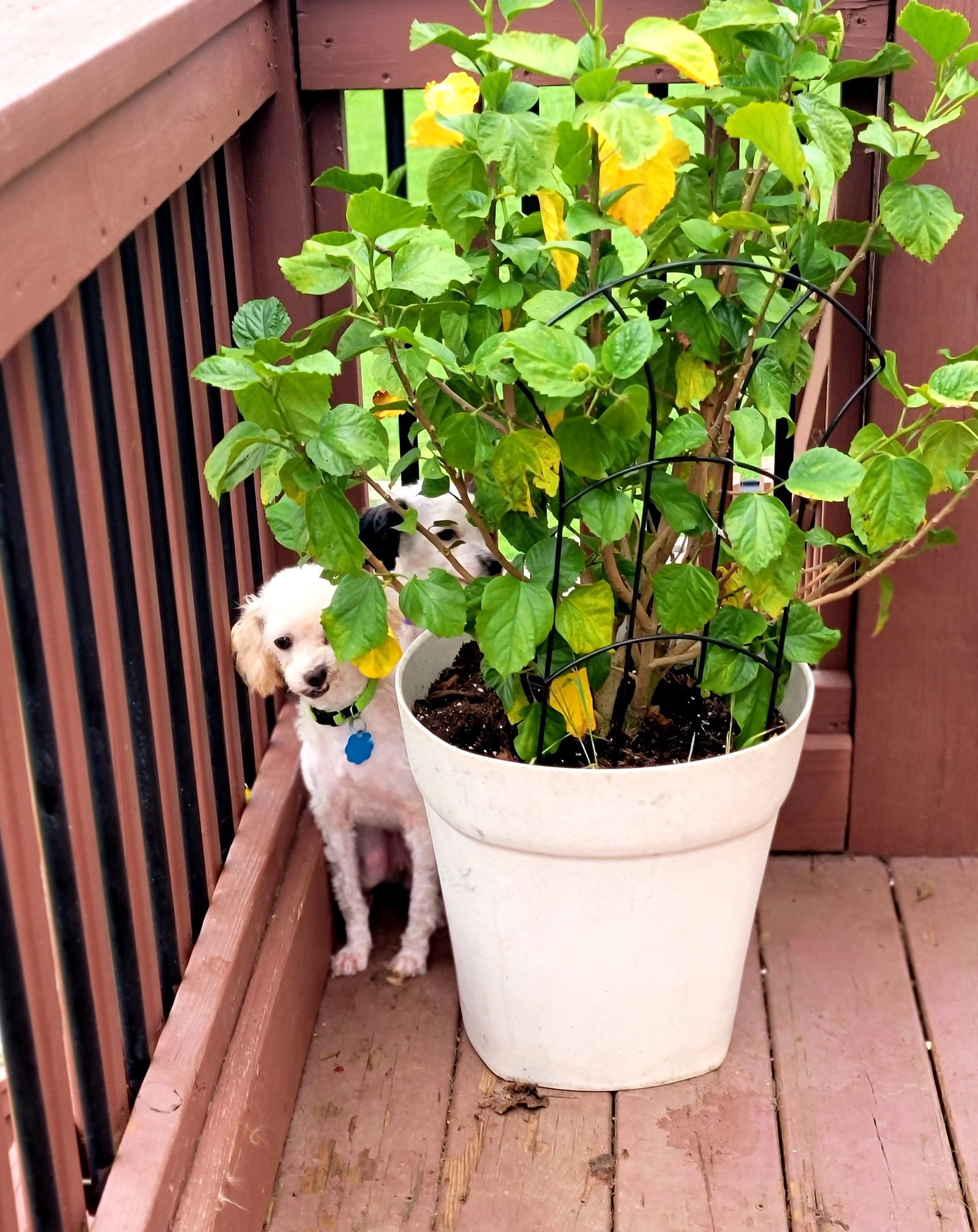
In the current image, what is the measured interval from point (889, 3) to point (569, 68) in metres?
0.74

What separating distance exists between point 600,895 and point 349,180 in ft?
2.50

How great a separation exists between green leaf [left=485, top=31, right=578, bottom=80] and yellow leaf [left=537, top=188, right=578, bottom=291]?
0.12 m

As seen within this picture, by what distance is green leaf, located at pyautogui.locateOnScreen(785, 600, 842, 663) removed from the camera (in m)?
1.40

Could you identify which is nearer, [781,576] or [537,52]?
[537,52]

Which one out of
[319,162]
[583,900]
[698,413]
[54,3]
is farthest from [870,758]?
[54,3]

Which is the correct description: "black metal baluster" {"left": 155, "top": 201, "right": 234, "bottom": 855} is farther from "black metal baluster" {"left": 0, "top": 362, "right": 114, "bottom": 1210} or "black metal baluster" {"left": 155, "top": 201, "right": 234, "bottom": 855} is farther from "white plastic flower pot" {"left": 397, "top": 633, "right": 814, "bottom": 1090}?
"black metal baluster" {"left": 0, "top": 362, "right": 114, "bottom": 1210}

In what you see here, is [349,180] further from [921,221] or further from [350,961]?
[350,961]

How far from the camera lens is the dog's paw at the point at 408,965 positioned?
180 cm

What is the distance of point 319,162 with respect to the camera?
173 centimetres

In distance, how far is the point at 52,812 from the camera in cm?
105

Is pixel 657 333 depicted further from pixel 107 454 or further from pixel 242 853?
pixel 242 853

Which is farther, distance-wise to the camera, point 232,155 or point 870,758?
point 870,758

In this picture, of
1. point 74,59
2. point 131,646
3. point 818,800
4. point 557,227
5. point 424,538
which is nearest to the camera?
point 74,59

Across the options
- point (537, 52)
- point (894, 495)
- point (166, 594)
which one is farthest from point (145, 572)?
point (894, 495)
